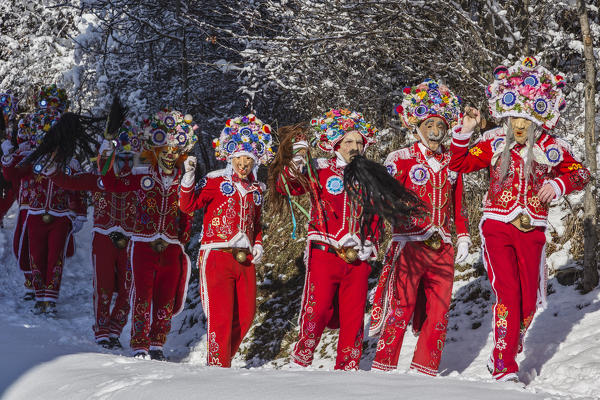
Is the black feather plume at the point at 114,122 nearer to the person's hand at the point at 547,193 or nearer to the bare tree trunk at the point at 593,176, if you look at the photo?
the person's hand at the point at 547,193

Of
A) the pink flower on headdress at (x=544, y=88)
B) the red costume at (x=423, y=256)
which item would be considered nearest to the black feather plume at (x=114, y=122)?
the red costume at (x=423, y=256)

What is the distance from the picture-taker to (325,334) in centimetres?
905

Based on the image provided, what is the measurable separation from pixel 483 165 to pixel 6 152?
6.93 m

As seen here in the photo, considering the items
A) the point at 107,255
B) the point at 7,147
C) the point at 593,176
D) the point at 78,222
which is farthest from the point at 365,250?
the point at 7,147

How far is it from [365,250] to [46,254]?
5395mm

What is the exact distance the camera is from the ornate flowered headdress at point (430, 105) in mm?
6977

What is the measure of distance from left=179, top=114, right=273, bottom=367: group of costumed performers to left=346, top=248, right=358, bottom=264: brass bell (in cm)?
103

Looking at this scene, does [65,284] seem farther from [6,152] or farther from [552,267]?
[552,267]

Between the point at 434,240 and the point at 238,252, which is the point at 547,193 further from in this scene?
the point at 238,252

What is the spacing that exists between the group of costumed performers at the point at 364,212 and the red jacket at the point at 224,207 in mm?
12

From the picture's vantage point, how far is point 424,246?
6887mm

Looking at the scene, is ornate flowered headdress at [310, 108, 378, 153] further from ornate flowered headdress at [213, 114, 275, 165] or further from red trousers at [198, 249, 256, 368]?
red trousers at [198, 249, 256, 368]

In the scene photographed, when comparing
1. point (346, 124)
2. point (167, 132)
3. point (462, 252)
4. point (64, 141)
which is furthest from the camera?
point (64, 141)

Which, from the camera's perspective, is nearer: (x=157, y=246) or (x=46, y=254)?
(x=157, y=246)
